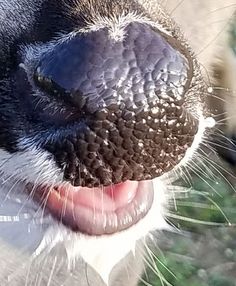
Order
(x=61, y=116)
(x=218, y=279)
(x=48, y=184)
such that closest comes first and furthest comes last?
(x=61, y=116) < (x=48, y=184) < (x=218, y=279)

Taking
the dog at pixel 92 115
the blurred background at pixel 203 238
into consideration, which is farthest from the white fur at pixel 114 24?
the blurred background at pixel 203 238

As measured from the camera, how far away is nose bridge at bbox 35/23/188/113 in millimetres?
2084

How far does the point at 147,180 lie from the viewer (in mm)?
2289

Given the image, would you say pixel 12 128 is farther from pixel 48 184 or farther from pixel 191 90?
pixel 191 90

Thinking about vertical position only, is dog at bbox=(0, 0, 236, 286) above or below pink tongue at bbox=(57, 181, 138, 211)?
above

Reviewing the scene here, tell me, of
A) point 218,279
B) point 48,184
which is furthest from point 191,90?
point 218,279

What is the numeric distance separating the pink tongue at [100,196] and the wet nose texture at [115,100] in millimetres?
97

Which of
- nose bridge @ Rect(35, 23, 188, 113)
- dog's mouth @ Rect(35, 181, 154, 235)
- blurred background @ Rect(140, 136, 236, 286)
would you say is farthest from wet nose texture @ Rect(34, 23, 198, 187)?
blurred background @ Rect(140, 136, 236, 286)

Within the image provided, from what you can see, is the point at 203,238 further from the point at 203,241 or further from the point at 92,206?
the point at 92,206

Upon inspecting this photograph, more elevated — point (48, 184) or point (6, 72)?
point (6, 72)

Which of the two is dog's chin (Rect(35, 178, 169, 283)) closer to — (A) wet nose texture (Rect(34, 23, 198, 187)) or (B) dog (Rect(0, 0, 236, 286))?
(B) dog (Rect(0, 0, 236, 286))

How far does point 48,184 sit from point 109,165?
0.48ft

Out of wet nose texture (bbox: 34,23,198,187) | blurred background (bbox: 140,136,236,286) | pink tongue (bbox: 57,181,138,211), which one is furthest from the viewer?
blurred background (bbox: 140,136,236,286)

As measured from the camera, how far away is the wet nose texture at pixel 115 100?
2.08 m
